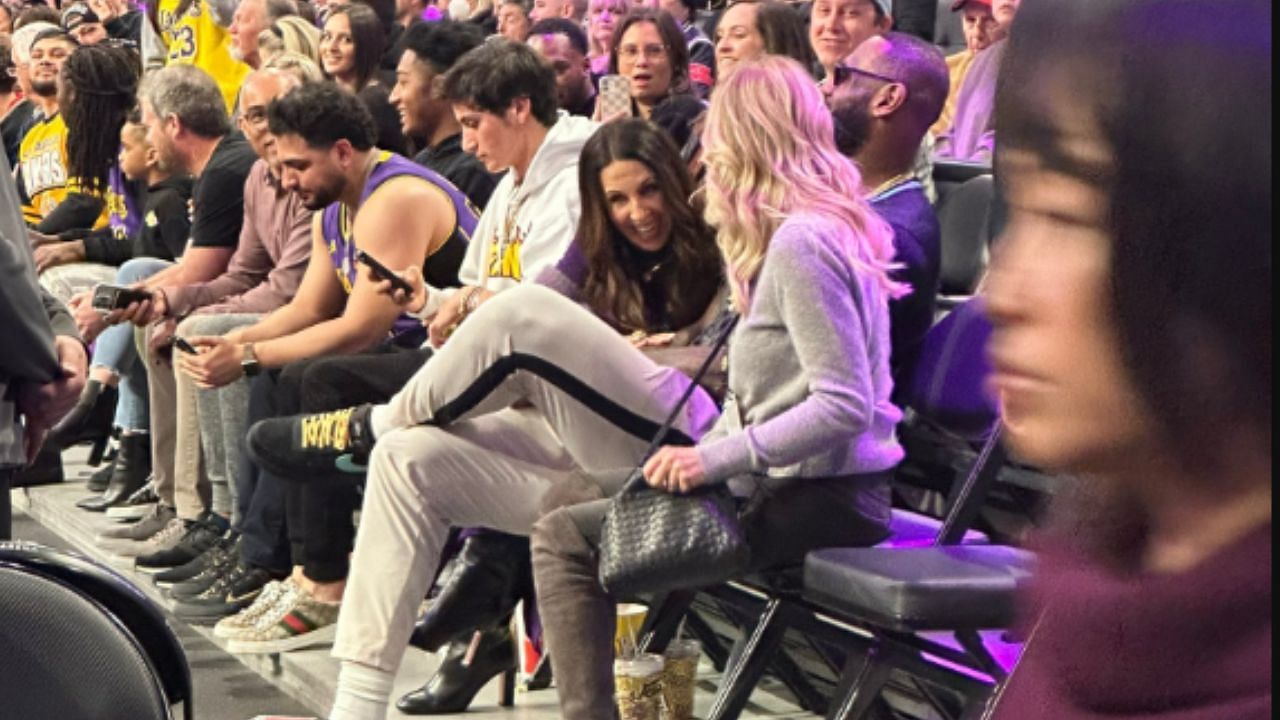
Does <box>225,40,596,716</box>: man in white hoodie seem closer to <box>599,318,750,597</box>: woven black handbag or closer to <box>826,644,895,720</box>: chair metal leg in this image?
<box>599,318,750,597</box>: woven black handbag

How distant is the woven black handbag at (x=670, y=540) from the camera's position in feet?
11.4

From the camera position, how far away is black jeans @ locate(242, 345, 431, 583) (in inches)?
190

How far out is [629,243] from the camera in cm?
437

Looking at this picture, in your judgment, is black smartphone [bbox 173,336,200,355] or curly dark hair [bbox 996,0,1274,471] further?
black smartphone [bbox 173,336,200,355]

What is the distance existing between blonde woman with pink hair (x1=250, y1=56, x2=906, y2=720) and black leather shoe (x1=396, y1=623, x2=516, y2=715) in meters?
0.34

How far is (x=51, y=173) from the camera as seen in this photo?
8250 millimetres

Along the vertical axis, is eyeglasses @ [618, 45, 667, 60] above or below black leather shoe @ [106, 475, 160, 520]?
above

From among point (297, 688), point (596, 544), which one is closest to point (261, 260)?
point (297, 688)

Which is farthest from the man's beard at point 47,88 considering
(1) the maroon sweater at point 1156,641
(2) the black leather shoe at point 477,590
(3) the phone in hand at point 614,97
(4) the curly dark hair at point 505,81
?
(1) the maroon sweater at point 1156,641

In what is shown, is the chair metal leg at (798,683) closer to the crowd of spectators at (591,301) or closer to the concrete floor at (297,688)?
the concrete floor at (297,688)

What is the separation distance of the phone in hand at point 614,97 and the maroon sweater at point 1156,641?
5027mm

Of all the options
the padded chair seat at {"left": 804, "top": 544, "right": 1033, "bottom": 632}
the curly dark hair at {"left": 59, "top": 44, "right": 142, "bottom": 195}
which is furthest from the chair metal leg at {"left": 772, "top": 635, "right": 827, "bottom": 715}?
the curly dark hair at {"left": 59, "top": 44, "right": 142, "bottom": 195}

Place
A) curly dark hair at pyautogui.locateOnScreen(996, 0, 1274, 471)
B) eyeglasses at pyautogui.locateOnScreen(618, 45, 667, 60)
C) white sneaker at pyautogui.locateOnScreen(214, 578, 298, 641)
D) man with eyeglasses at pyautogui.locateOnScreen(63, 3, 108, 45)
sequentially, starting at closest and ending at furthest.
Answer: curly dark hair at pyautogui.locateOnScreen(996, 0, 1274, 471), white sneaker at pyautogui.locateOnScreen(214, 578, 298, 641), eyeglasses at pyautogui.locateOnScreen(618, 45, 667, 60), man with eyeglasses at pyautogui.locateOnScreen(63, 3, 108, 45)

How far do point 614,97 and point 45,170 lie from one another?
3.65 meters
